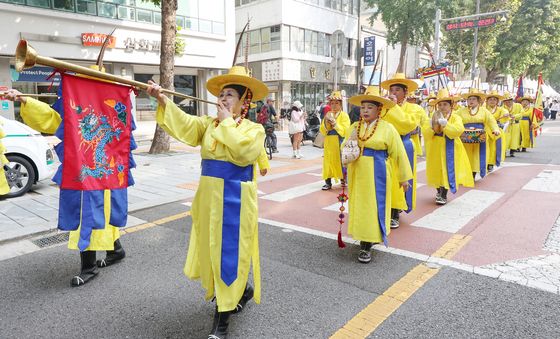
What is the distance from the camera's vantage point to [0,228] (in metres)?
5.30

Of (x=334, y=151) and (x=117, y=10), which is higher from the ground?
(x=117, y=10)

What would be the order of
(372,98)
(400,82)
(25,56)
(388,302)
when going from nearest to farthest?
(25,56) → (388,302) → (372,98) → (400,82)

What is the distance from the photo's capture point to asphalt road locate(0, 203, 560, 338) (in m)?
3.01

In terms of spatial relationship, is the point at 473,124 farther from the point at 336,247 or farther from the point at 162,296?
the point at 162,296

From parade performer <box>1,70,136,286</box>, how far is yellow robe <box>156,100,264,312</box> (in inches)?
42.2

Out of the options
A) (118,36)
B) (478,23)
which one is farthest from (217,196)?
(478,23)

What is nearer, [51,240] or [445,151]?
[51,240]

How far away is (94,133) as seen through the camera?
3.70m

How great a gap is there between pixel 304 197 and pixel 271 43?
19.6m

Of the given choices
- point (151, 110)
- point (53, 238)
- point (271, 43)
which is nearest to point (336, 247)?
point (53, 238)

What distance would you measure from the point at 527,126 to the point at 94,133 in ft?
45.3

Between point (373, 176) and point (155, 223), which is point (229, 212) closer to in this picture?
point (373, 176)

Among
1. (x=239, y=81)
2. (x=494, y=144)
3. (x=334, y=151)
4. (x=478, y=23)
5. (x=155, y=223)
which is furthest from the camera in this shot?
(x=478, y=23)

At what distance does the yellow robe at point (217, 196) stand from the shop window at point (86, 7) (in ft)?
52.9
